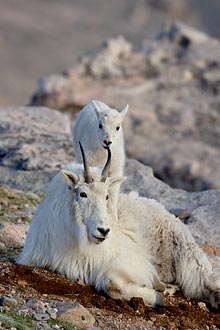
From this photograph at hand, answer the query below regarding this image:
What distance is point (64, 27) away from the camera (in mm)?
59438

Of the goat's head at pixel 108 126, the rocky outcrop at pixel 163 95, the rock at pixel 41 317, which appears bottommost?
the rock at pixel 41 317

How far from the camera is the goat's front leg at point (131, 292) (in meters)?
10.0

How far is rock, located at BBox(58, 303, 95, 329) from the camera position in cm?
900

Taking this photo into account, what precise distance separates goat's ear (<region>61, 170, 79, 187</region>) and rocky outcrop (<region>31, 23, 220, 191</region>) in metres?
11.4

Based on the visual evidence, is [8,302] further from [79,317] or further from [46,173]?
[46,173]

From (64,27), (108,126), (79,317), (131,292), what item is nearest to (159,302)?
(131,292)

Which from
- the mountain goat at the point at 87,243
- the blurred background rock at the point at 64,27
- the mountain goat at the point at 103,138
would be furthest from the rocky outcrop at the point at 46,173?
the blurred background rock at the point at 64,27

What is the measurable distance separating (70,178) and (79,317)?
1.69 meters

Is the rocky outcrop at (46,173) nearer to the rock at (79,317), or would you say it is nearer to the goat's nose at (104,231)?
the goat's nose at (104,231)

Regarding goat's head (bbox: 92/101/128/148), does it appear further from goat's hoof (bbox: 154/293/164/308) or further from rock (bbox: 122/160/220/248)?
goat's hoof (bbox: 154/293/164/308)

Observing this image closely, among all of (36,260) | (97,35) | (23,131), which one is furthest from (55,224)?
(97,35)

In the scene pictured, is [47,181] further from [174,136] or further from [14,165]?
[174,136]

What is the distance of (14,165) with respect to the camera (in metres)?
16.7

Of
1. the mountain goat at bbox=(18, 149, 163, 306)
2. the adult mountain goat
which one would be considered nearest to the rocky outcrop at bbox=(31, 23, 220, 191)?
the adult mountain goat
